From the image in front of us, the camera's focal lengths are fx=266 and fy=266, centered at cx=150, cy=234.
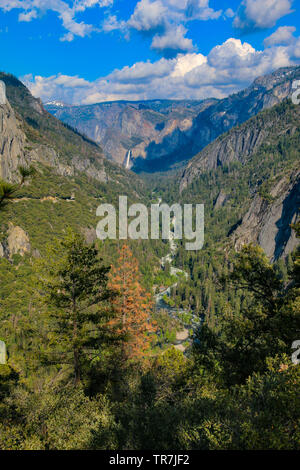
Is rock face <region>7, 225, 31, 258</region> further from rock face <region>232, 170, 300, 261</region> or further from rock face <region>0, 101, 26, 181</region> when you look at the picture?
rock face <region>232, 170, 300, 261</region>

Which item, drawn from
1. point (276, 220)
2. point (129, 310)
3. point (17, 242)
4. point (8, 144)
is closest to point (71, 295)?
point (129, 310)

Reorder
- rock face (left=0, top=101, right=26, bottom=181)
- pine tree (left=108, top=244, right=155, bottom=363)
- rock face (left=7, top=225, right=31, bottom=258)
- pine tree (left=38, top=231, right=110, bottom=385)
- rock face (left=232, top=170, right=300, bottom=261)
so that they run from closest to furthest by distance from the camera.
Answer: pine tree (left=38, top=231, right=110, bottom=385) < pine tree (left=108, top=244, right=155, bottom=363) < rock face (left=7, top=225, right=31, bottom=258) < rock face (left=0, top=101, right=26, bottom=181) < rock face (left=232, top=170, right=300, bottom=261)

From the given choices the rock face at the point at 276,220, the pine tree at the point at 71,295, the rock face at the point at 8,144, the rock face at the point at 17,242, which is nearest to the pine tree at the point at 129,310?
the pine tree at the point at 71,295

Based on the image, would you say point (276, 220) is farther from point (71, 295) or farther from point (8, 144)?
point (71, 295)

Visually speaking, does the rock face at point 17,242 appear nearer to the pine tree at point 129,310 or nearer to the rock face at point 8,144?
the rock face at point 8,144

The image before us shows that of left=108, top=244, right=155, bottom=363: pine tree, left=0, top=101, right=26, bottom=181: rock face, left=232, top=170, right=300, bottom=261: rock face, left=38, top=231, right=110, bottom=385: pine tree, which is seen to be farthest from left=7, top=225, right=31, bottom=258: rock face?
left=232, top=170, right=300, bottom=261: rock face

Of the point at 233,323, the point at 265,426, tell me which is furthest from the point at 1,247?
the point at 265,426

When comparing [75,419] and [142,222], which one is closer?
[75,419]

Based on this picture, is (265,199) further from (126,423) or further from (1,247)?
(126,423)
